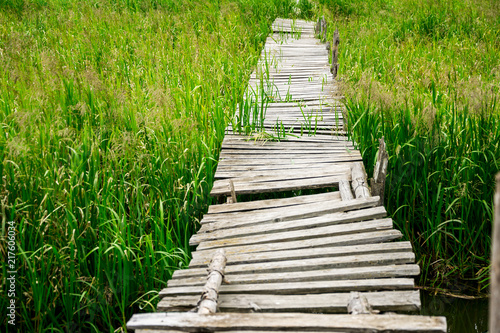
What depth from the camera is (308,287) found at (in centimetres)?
239

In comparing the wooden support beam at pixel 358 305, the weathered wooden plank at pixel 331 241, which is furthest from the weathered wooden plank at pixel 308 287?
the weathered wooden plank at pixel 331 241

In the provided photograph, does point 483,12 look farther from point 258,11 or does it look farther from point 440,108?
point 440,108


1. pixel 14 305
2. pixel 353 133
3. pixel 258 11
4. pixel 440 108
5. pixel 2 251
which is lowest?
pixel 14 305

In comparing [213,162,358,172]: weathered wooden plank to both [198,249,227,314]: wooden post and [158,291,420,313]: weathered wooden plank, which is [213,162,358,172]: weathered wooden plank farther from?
[158,291,420,313]: weathered wooden plank

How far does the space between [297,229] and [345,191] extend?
0.57 m

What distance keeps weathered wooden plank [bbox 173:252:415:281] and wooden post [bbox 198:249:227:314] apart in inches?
2.4

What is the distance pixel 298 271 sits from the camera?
2574 mm

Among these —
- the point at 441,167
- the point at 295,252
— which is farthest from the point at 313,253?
the point at 441,167

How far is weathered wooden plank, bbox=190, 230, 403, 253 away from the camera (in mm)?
2762

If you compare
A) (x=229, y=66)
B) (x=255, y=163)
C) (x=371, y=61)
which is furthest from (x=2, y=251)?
(x=371, y=61)

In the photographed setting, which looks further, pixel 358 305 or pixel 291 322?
pixel 358 305

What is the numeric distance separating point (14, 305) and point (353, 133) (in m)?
2.90

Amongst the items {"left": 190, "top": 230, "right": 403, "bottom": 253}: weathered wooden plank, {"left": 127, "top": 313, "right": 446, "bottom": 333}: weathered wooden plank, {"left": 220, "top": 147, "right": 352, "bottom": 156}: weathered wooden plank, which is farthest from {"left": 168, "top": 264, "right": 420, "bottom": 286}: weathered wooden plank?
{"left": 220, "top": 147, "right": 352, "bottom": 156}: weathered wooden plank

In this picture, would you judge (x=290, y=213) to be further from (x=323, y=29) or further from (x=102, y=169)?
(x=323, y=29)
